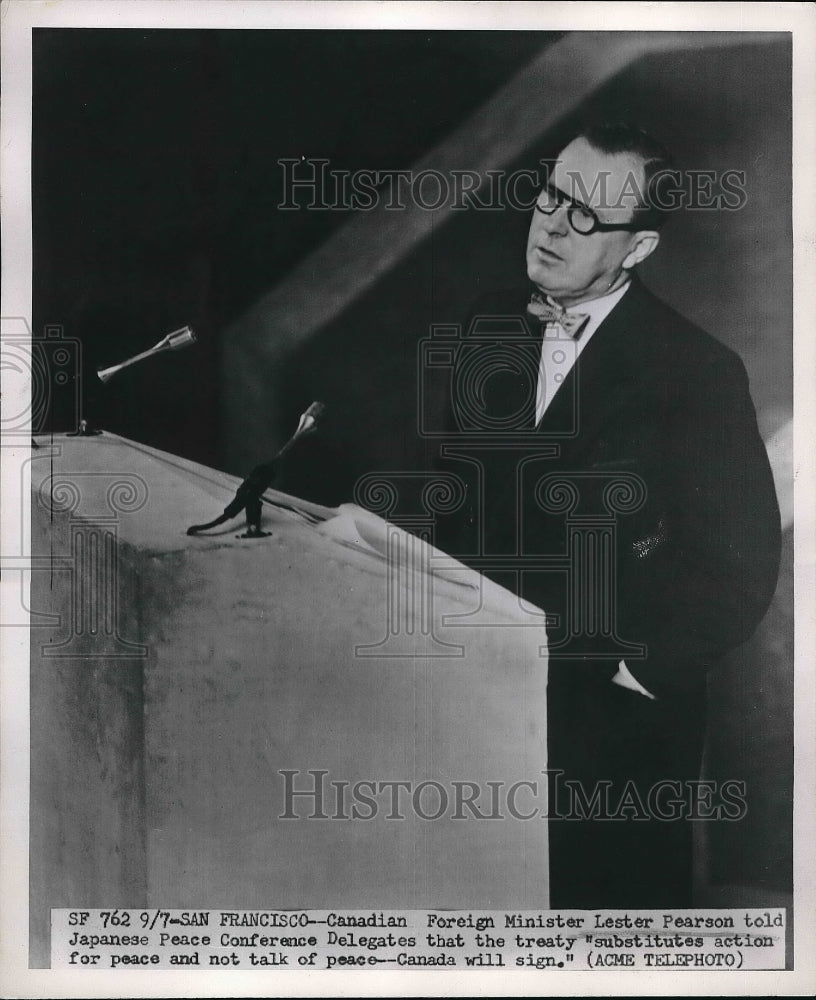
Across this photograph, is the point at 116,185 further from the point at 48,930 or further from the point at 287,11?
the point at 48,930

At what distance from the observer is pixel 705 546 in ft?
6.78

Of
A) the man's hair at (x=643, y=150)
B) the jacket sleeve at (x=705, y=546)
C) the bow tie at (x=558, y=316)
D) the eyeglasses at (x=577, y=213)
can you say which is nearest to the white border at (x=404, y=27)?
the jacket sleeve at (x=705, y=546)

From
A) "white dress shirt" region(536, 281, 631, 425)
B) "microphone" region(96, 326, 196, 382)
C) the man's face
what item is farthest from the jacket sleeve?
"microphone" region(96, 326, 196, 382)

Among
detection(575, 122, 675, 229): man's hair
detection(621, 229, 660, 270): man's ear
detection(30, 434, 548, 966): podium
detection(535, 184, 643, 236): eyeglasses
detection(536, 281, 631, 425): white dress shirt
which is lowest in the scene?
detection(30, 434, 548, 966): podium

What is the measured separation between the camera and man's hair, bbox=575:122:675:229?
2.06 m

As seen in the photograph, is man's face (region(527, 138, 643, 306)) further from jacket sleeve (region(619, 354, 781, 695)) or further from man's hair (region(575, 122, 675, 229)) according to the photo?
jacket sleeve (region(619, 354, 781, 695))

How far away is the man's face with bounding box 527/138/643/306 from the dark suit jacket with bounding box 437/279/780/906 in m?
0.11

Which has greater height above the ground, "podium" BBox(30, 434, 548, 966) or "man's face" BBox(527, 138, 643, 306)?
"man's face" BBox(527, 138, 643, 306)

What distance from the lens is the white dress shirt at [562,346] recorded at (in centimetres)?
207

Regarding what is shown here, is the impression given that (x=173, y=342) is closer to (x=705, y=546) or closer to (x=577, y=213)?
(x=577, y=213)

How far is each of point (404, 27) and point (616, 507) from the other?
1152 millimetres

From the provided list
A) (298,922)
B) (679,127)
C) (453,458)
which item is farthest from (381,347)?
(298,922)

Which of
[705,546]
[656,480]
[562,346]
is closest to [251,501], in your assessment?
[562,346]

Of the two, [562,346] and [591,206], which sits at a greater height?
[591,206]
